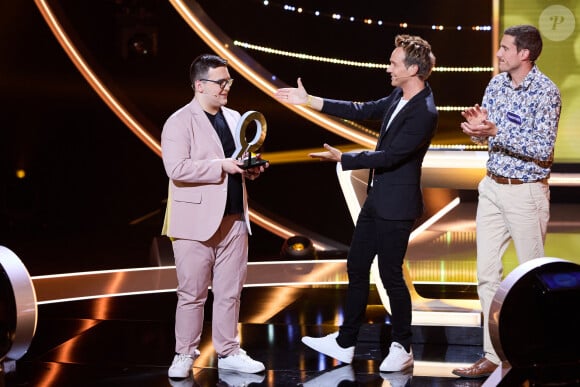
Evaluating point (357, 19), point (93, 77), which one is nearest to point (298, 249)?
point (93, 77)

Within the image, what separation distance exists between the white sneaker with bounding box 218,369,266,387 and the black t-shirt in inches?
29.7

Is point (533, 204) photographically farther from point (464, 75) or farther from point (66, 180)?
point (66, 180)

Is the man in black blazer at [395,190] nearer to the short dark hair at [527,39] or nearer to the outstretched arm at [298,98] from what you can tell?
the outstretched arm at [298,98]

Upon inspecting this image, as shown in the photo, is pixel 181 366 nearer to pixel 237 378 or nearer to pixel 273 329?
pixel 237 378

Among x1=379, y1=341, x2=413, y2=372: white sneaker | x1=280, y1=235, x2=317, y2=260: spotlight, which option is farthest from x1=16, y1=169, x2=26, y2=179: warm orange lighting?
x1=379, y1=341, x2=413, y2=372: white sneaker

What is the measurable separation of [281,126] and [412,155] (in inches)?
223

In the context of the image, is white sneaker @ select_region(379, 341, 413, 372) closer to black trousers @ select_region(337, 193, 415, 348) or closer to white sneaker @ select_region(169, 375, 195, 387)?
black trousers @ select_region(337, 193, 415, 348)

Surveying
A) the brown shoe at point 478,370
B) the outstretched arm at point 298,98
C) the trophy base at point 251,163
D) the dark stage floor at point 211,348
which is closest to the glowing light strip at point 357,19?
the dark stage floor at point 211,348

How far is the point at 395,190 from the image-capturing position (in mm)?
3836

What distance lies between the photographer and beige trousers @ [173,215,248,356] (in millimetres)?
3830

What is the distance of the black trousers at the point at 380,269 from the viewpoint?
387 centimetres

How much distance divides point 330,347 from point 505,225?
3.43ft

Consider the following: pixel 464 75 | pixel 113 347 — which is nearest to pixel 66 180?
pixel 464 75

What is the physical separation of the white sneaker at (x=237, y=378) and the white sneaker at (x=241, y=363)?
0.02m
